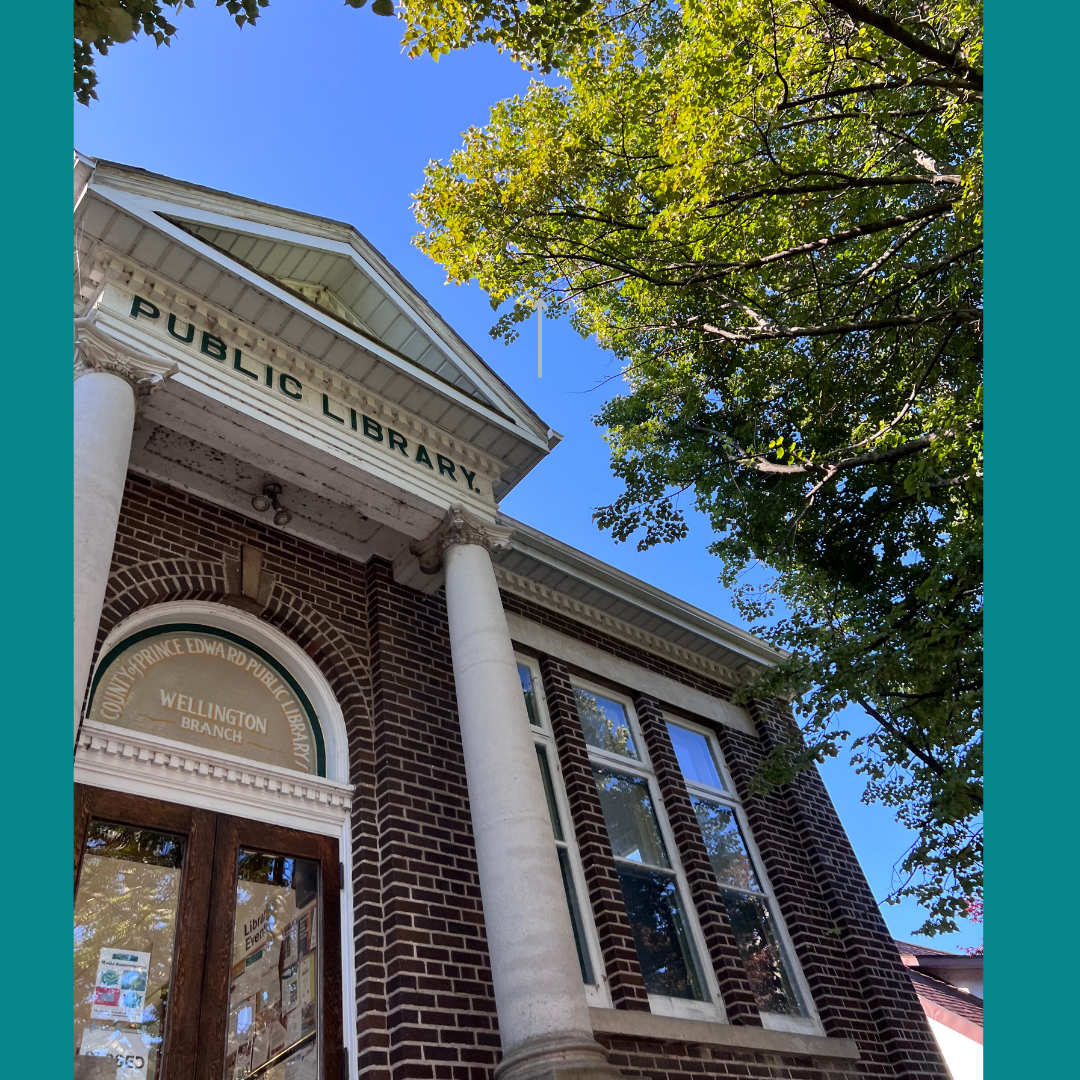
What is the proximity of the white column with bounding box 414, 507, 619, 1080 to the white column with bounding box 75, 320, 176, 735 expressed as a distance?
277 cm

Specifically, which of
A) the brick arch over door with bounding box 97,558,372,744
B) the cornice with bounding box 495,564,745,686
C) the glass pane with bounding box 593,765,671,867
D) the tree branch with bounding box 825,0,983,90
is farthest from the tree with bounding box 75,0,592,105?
the glass pane with bounding box 593,765,671,867

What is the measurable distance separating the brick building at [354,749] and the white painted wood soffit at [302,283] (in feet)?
0.10

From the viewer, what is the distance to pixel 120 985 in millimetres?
5324

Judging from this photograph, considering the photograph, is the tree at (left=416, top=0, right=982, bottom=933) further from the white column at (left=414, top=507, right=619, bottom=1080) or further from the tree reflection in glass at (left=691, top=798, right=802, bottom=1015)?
the white column at (left=414, top=507, right=619, bottom=1080)

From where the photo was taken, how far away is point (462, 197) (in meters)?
9.44

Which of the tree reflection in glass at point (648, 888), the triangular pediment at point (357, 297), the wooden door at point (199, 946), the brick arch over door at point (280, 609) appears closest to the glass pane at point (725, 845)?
the tree reflection in glass at point (648, 888)

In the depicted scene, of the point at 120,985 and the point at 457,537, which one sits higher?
the point at 457,537

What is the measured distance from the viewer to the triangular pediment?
8.88 m

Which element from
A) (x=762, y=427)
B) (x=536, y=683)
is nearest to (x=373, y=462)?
(x=536, y=683)

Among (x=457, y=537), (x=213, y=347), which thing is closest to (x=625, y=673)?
(x=457, y=537)

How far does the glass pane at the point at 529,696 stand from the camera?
9297 millimetres

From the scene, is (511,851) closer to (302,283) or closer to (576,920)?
(576,920)

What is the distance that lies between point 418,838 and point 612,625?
4652 mm

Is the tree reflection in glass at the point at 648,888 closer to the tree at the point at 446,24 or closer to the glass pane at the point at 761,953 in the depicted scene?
the glass pane at the point at 761,953
